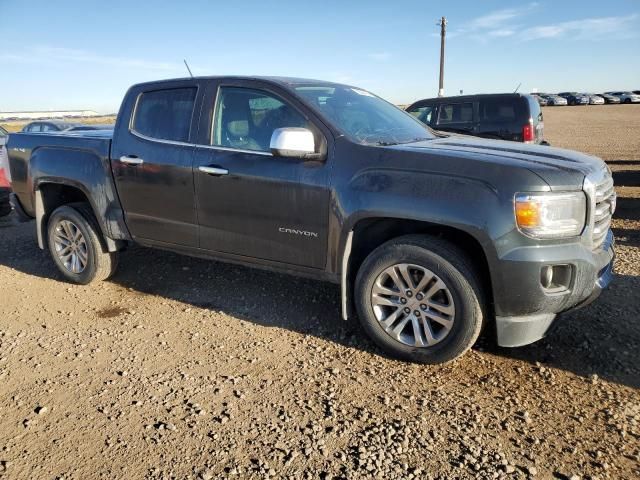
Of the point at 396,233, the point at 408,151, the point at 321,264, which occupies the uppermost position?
the point at 408,151

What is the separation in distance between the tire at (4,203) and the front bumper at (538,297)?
7.15 meters

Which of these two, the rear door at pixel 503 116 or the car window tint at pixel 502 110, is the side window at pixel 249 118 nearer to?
the rear door at pixel 503 116

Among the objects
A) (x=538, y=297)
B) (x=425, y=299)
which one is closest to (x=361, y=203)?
(x=425, y=299)

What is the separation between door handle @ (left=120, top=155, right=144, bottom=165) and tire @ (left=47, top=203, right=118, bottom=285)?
2.73 feet

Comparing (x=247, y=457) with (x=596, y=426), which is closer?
(x=247, y=457)

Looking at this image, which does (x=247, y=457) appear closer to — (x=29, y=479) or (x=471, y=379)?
(x=29, y=479)

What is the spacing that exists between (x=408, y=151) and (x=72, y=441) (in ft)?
8.42

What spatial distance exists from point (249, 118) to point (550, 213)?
2.30 metres

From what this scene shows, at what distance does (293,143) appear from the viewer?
137 inches

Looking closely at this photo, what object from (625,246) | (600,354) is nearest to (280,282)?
(600,354)

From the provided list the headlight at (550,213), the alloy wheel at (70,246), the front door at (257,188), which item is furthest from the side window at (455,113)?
the alloy wheel at (70,246)

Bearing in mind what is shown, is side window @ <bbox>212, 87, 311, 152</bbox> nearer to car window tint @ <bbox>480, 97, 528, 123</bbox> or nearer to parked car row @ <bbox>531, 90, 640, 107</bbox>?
car window tint @ <bbox>480, 97, 528, 123</bbox>

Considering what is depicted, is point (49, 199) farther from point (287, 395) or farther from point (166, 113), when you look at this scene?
point (287, 395)

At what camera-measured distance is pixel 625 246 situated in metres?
5.71
